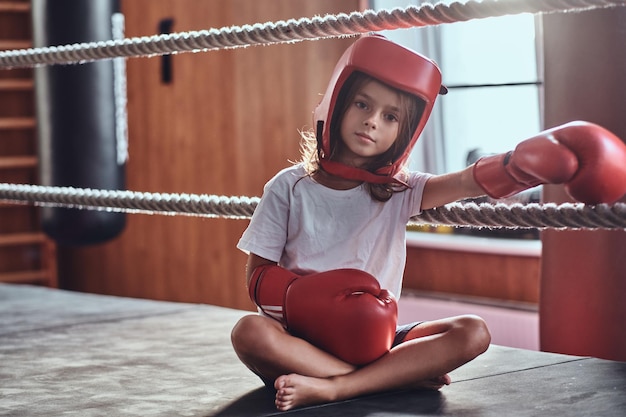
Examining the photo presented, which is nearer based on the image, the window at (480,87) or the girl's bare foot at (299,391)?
the girl's bare foot at (299,391)

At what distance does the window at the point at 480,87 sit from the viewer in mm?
3209

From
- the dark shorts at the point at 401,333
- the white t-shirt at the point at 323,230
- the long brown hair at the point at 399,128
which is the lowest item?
the dark shorts at the point at 401,333

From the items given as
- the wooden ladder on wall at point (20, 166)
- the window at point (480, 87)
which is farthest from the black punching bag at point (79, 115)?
the wooden ladder on wall at point (20, 166)

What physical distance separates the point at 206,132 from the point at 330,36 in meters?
2.76

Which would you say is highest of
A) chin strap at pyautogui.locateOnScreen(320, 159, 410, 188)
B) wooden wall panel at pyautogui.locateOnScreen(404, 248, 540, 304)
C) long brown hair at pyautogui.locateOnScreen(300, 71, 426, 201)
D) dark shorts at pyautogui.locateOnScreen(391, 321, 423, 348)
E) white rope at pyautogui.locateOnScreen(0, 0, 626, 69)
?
white rope at pyautogui.locateOnScreen(0, 0, 626, 69)

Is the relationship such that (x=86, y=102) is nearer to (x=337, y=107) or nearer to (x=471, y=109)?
(x=471, y=109)

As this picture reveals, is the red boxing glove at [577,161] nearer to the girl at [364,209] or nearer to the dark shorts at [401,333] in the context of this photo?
the girl at [364,209]

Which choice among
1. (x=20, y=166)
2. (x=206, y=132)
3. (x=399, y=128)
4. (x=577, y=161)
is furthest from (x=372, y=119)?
(x=20, y=166)

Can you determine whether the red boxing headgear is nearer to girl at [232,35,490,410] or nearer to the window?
girl at [232,35,490,410]

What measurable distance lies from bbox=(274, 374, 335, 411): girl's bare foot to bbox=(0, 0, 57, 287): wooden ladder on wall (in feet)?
12.1

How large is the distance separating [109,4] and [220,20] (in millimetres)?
762

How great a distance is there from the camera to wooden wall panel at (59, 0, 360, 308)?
3852 mm

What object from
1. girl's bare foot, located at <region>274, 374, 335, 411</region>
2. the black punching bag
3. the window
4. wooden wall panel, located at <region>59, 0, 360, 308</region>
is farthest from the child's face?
wooden wall panel, located at <region>59, 0, 360, 308</region>

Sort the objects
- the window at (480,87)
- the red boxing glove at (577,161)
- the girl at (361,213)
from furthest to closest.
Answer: the window at (480,87) → the girl at (361,213) → the red boxing glove at (577,161)
